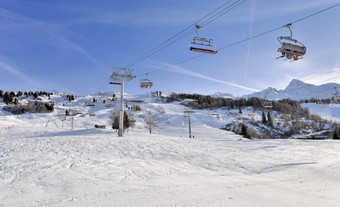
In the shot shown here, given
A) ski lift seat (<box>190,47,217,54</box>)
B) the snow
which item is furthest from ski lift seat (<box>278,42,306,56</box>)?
the snow

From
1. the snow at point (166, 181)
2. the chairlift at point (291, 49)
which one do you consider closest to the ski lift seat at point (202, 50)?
the chairlift at point (291, 49)

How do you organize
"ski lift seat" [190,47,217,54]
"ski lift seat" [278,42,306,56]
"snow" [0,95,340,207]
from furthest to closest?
"ski lift seat" [278,42,306,56] < "ski lift seat" [190,47,217,54] < "snow" [0,95,340,207]

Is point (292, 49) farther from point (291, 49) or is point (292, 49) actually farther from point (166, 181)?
point (166, 181)

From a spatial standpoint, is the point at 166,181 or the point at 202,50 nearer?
the point at 166,181

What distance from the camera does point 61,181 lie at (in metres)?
7.11

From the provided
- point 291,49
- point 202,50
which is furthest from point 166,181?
point 291,49

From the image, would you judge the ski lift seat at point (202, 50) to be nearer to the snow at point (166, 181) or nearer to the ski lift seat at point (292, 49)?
the ski lift seat at point (292, 49)

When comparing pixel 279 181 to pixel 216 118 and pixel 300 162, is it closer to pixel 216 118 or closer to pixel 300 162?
pixel 300 162

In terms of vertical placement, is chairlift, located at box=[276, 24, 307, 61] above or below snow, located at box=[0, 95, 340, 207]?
above

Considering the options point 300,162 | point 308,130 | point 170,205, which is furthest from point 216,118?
point 170,205

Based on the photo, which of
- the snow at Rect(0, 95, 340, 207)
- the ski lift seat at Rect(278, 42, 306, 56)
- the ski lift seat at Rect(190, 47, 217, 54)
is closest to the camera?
the snow at Rect(0, 95, 340, 207)

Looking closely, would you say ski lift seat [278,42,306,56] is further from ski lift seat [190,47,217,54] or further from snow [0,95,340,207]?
snow [0,95,340,207]

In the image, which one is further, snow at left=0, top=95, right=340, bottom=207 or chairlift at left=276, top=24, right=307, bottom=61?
chairlift at left=276, top=24, right=307, bottom=61

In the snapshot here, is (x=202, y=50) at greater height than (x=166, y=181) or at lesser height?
greater
